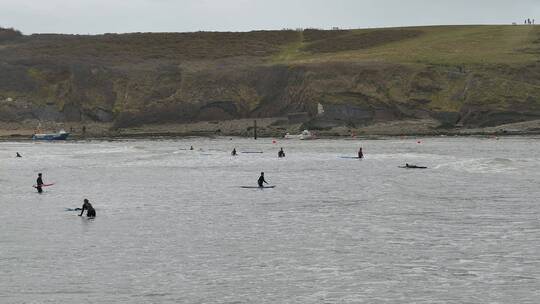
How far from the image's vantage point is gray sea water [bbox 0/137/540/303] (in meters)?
30.8

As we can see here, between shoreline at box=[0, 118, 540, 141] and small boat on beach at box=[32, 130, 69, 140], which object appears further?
small boat on beach at box=[32, 130, 69, 140]

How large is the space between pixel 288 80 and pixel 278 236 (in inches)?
4871

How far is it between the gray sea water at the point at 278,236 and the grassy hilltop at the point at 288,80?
66684 mm

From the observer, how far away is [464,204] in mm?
52094

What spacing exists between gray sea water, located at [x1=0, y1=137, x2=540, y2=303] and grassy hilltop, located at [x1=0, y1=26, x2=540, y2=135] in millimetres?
66684

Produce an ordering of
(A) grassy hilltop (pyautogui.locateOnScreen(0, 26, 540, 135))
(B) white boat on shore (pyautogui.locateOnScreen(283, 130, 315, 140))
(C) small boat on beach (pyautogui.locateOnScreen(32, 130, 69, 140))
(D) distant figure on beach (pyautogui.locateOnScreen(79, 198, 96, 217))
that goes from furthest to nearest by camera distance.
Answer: (A) grassy hilltop (pyautogui.locateOnScreen(0, 26, 540, 135)), (C) small boat on beach (pyautogui.locateOnScreen(32, 130, 69, 140)), (B) white boat on shore (pyautogui.locateOnScreen(283, 130, 315, 140)), (D) distant figure on beach (pyautogui.locateOnScreen(79, 198, 96, 217))

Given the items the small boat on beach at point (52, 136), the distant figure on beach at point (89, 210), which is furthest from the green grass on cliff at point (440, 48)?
the distant figure on beach at point (89, 210)

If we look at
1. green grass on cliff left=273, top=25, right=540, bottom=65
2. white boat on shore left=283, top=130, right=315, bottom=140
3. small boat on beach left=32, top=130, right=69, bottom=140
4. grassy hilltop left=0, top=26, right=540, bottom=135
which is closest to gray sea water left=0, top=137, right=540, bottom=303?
white boat on shore left=283, top=130, right=315, bottom=140

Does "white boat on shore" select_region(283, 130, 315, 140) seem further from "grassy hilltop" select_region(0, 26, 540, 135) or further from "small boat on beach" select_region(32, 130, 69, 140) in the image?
"small boat on beach" select_region(32, 130, 69, 140)

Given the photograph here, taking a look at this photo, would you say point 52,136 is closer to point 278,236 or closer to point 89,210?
point 89,210

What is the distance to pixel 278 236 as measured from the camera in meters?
41.1

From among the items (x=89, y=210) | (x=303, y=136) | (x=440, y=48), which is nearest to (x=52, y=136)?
(x=303, y=136)

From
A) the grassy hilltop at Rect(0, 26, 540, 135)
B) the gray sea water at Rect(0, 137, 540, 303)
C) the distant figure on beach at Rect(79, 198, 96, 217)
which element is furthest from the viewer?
the grassy hilltop at Rect(0, 26, 540, 135)

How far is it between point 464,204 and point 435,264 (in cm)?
1871
